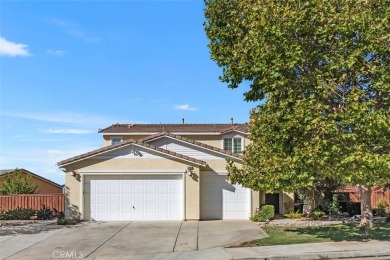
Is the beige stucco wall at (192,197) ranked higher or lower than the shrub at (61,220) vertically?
higher

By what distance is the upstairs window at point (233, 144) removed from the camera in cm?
2748

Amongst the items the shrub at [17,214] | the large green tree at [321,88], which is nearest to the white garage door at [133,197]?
the shrub at [17,214]

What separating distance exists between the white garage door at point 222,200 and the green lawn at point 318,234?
3817 mm

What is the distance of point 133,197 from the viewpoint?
20203 mm

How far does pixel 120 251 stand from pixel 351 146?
769 centimetres

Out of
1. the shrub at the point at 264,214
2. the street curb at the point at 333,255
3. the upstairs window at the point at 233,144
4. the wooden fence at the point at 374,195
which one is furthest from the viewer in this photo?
the upstairs window at the point at 233,144

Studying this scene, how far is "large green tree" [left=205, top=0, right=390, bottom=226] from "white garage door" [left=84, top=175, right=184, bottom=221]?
23.8ft

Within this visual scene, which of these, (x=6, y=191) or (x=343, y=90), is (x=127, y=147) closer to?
(x=6, y=191)

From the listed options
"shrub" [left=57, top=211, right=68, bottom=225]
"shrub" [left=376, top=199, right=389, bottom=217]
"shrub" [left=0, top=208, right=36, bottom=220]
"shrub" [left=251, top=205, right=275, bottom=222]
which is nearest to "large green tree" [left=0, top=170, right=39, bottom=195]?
"shrub" [left=0, top=208, right=36, bottom=220]

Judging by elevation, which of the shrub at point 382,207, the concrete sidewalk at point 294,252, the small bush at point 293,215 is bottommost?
the small bush at point 293,215

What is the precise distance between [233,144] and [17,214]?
14.1 meters

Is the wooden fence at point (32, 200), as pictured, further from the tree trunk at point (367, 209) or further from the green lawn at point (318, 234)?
the tree trunk at point (367, 209)

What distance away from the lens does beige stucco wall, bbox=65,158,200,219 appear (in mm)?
20016

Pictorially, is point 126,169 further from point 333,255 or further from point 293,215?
point 333,255
